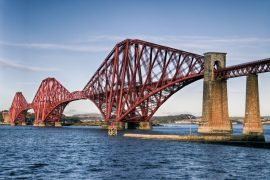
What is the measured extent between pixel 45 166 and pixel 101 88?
370 feet

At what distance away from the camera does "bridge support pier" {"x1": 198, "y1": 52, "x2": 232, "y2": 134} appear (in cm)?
9619

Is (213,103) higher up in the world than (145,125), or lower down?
higher up

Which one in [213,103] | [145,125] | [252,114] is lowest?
[145,125]

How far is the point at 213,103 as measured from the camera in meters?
96.6

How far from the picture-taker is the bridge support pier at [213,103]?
9619 centimetres

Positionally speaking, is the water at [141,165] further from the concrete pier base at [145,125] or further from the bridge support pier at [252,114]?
the concrete pier base at [145,125]

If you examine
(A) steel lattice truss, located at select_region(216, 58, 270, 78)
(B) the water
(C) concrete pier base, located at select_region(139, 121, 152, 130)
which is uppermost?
(A) steel lattice truss, located at select_region(216, 58, 270, 78)

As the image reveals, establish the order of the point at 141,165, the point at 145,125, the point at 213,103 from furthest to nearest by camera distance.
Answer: the point at 145,125 < the point at 213,103 < the point at 141,165

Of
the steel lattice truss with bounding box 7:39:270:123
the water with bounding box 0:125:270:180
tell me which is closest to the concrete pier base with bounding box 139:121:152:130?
the steel lattice truss with bounding box 7:39:270:123

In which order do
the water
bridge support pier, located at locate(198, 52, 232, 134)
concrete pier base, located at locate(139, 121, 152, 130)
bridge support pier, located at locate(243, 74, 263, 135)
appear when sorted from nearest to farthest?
the water, bridge support pier, located at locate(243, 74, 263, 135), bridge support pier, located at locate(198, 52, 232, 134), concrete pier base, located at locate(139, 121, 152, 130)

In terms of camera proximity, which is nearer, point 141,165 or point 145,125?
point 141,165

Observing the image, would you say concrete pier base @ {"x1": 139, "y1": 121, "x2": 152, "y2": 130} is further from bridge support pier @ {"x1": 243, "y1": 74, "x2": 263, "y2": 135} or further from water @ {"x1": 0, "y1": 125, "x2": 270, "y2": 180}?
water @ {"x1": 0, "y1": 125, "x2": 270, "y2": 180}

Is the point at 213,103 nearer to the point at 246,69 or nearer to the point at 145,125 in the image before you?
the point at 246,69

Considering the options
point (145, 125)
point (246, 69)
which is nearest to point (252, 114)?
point (246, 69)
